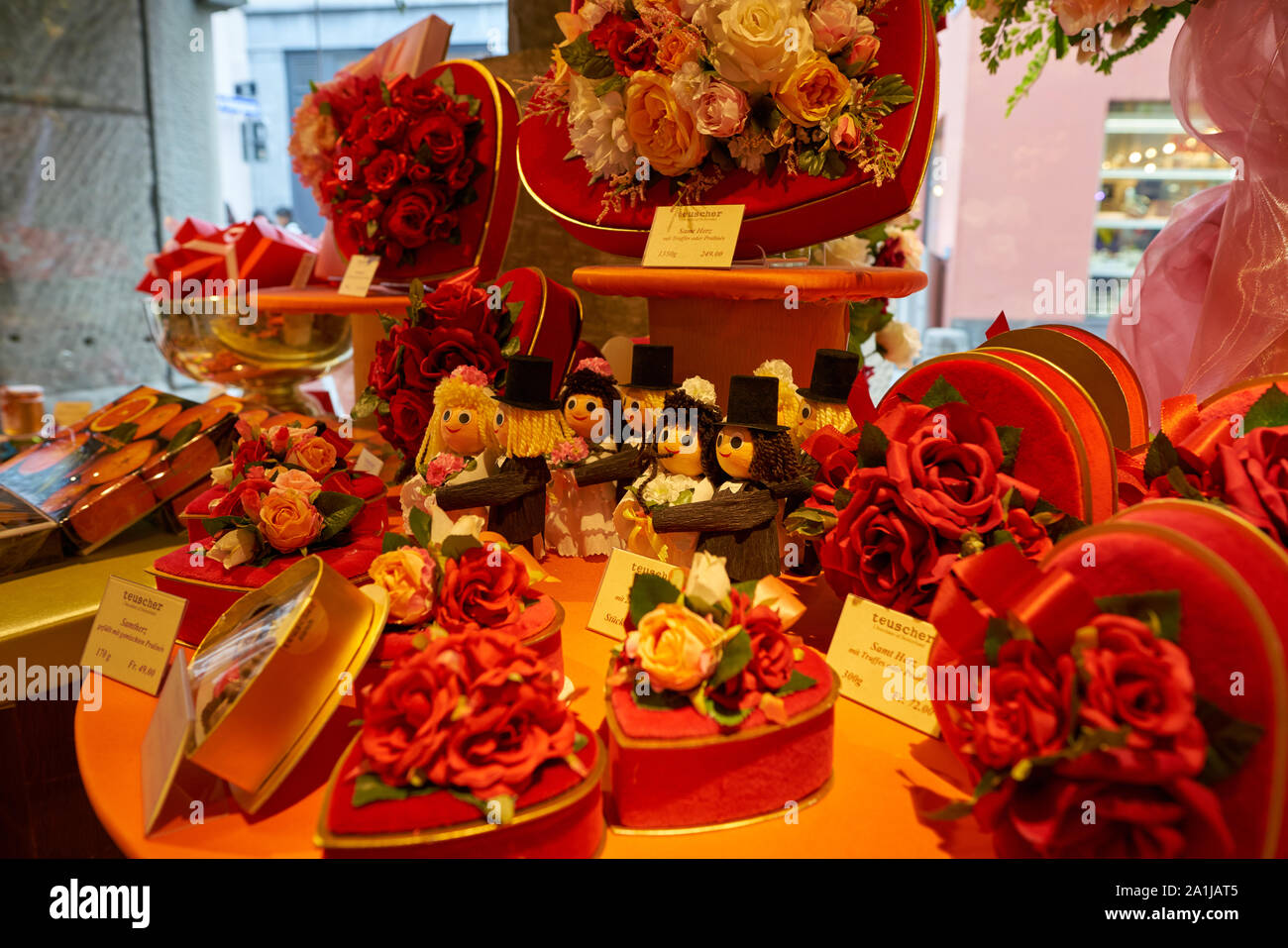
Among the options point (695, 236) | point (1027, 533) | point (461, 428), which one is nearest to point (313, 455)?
point (461, 428)

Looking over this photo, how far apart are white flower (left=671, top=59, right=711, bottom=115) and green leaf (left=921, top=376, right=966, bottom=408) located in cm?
54

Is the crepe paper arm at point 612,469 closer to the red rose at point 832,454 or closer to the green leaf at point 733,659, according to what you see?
the red rose at point 832,454

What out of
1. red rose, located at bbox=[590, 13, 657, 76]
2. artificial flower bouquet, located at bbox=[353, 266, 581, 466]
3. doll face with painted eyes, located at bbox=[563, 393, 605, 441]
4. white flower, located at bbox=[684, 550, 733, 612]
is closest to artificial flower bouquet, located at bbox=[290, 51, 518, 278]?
artificial flower bouquet, located at bbox=[353, 266, 581, 466]

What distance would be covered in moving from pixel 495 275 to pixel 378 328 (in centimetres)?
31

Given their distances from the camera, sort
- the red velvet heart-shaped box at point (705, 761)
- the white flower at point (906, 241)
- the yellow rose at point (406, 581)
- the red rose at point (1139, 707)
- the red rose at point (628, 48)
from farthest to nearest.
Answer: the white flower at point (906, 241) → the red rose at point (628, 48) → the yellow rose at point (406, 581) → the red velvet heart-shaped box at point (705, 761) → the red rose at point (1139, 707)

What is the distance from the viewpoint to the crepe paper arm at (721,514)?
1133 millimetres

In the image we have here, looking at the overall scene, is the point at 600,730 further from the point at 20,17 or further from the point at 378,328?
the point at 20,17

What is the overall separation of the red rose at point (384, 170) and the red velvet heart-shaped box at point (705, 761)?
1294 millimetres

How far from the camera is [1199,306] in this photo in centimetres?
148

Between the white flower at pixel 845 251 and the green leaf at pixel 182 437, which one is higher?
the white flower at pixel 845 251

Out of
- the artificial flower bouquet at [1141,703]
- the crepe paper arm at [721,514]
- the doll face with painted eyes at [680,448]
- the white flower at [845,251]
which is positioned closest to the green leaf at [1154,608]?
the artificial flower bouquet at [1141,703]

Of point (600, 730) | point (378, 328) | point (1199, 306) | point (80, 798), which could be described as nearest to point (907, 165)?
point (1199, 306)

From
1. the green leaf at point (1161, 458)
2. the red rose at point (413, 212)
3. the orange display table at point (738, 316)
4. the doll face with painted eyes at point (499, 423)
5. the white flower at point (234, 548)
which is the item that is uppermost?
the red rose at point (413, 212)

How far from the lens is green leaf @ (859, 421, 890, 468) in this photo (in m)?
0.95
